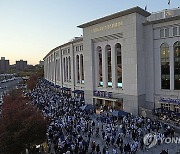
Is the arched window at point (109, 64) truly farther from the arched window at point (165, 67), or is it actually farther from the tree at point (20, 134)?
the tree at point (20, 134)

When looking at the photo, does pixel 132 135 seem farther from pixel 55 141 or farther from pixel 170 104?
pixel 170 104

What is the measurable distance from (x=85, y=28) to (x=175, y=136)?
29.5 metres

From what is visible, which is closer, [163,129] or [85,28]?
[163,129]

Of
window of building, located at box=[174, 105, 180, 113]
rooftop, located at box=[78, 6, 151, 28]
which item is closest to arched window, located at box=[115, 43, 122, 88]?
rooftop, located at box=[78, 6, 151, 28]

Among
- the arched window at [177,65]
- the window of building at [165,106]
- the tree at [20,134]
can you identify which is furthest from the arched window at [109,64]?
the tree at [20,134]

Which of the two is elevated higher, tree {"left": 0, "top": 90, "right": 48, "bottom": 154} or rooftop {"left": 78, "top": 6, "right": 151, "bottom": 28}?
rooftop {"left": 78, "top": 6, "right": 151, "bottom": 28}

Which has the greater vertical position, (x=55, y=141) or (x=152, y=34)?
(x=152, y=34)

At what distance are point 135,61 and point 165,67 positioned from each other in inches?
180

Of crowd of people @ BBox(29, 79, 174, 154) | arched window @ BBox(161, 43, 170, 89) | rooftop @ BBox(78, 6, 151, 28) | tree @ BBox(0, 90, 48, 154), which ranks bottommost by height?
crowd of people @ BBox(29, 79, 174, 154)

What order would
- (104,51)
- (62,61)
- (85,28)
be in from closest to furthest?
(104,51), (85,28), (62,61)

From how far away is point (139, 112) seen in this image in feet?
122

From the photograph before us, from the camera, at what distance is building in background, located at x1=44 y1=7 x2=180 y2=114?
3584 cm

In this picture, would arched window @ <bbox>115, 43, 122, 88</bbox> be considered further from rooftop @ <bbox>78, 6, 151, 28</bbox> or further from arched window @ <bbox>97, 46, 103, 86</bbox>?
rooftop @ <bbox>78, 6, 151, 28</bbox>

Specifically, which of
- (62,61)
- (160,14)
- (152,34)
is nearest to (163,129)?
(152,34)
